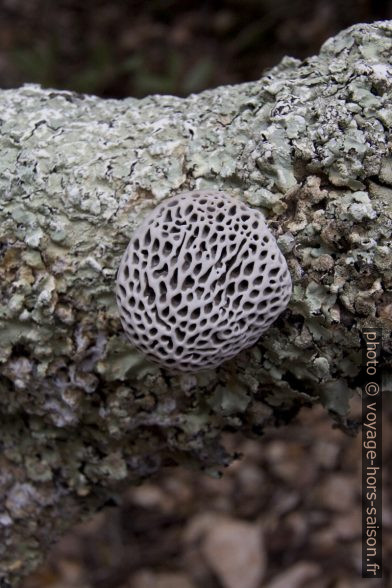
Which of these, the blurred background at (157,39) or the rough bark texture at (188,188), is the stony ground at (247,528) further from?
the blurred background at (157,39)

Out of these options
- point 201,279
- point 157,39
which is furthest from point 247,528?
point 157,39

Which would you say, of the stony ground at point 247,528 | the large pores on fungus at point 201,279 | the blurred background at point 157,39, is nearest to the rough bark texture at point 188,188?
the large pores on fungus at point 201,279

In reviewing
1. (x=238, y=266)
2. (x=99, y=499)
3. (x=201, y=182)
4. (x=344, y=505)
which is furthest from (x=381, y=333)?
(x=344, y=505)

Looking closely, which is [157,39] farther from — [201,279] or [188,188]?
[201,279]

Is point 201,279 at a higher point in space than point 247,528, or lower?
higher

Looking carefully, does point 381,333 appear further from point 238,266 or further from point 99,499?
point 99,499

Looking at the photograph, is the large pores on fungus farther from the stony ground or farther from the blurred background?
the blurred background

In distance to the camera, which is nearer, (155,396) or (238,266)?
(238,266)
